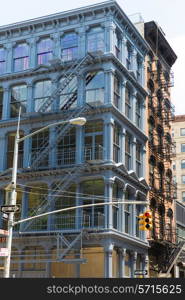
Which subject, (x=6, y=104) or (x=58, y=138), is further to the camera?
(x=6, y=104)

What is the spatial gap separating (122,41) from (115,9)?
3.13m

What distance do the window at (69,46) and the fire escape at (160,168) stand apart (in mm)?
11094

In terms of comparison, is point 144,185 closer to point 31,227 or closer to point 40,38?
point 31,227

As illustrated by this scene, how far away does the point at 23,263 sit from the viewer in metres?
40.4

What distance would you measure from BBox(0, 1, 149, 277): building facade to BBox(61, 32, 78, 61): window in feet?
0.28

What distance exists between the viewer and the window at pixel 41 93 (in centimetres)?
4378

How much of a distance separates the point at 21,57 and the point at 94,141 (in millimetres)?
11250

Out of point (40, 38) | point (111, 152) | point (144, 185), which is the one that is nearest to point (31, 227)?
point (111, 152)

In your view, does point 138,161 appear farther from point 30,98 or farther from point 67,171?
point 30,98

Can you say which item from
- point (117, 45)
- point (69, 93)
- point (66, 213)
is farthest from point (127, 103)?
point (66, 213)

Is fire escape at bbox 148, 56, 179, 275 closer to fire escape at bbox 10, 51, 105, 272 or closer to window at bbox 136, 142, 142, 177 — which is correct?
window at bbox 136, 142, 142, 177

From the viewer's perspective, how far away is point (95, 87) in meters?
42.4

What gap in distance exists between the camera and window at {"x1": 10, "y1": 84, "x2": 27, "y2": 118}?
44781mm

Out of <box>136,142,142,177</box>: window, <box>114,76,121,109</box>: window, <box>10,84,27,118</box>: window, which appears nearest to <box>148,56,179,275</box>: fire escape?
<box>136,142,142,177</box>: window
